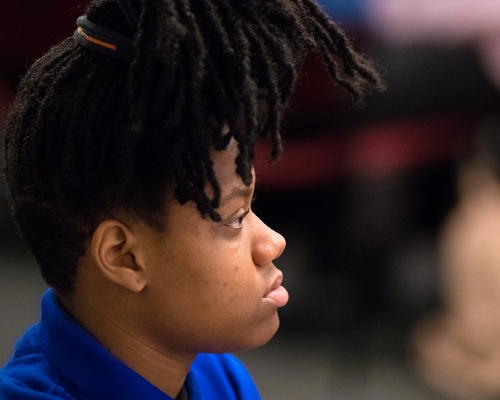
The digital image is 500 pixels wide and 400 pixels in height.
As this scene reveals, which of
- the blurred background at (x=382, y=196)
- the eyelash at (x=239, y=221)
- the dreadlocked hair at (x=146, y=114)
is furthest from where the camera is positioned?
the blurred background at (x=382, y=196)

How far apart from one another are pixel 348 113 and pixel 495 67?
45 cm

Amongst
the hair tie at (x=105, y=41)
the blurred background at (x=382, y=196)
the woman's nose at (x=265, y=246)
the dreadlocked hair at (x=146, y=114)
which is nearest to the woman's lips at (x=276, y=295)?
the woman's nose at (x=265, y=246)

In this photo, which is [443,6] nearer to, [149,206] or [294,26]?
[294,26]

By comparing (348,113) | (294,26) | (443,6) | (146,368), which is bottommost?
(348,113)

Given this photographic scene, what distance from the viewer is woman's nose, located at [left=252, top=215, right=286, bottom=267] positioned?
2.92ft

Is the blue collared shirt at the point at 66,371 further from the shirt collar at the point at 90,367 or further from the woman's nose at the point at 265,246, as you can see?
the woman's nose at the point at 265,246

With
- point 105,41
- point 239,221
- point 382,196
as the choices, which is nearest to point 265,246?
point 239,221

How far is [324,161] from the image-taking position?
2396 mm

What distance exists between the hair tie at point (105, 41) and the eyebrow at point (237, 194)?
0.19 meters

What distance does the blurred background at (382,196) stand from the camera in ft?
6.97

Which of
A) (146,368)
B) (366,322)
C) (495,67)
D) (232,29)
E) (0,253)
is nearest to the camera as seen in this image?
(232,29)

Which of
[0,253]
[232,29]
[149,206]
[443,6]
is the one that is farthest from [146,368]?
[0,253]

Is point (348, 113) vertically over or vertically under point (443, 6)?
under

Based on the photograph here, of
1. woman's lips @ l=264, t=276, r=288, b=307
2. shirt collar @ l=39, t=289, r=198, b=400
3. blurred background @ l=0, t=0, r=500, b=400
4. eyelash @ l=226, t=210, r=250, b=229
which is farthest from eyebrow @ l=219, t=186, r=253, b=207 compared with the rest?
blurred background @ l=0, t=0, r=500, b=400
